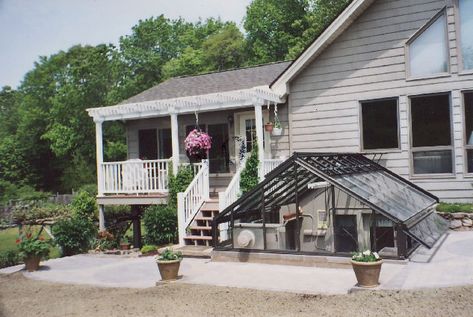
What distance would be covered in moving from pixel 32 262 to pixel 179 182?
4094 millimetres

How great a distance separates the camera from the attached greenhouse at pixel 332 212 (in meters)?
8.62

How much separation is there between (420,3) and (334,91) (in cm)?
294

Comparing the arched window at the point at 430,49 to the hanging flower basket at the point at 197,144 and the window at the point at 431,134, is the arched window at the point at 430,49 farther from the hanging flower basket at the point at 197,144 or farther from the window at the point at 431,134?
the hanging flower basket at the point at 197,144

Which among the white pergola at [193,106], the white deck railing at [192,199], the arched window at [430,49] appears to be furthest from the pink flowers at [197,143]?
the arched window at [430,49]

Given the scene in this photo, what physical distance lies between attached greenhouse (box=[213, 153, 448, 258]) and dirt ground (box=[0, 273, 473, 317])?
1.98 metres

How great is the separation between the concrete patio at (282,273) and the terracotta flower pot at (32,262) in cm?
17

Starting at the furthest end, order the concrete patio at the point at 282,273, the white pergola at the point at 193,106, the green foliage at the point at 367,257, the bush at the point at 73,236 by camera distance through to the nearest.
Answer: the bush at the point at 73,236
the white pergola at the point at 193,106
the concrete patio at the point at 282,273
the green foliage at the point at 367,257

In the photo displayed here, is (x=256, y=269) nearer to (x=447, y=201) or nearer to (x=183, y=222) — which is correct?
(x=183, y=222)

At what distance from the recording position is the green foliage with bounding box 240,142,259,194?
38.3 feet

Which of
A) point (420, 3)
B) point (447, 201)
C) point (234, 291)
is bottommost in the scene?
point (234, 291)

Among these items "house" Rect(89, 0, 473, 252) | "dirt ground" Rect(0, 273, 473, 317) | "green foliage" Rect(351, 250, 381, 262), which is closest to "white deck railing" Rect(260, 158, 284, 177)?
"house" Rect(89, 0, 473, 252)

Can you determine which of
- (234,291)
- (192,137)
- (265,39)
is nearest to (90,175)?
(265,39)

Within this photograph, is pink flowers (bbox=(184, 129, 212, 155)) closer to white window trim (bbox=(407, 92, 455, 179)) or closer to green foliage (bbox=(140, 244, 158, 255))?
green foliage (bbox=(140, 244, 158, 255))

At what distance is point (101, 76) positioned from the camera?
119ft
